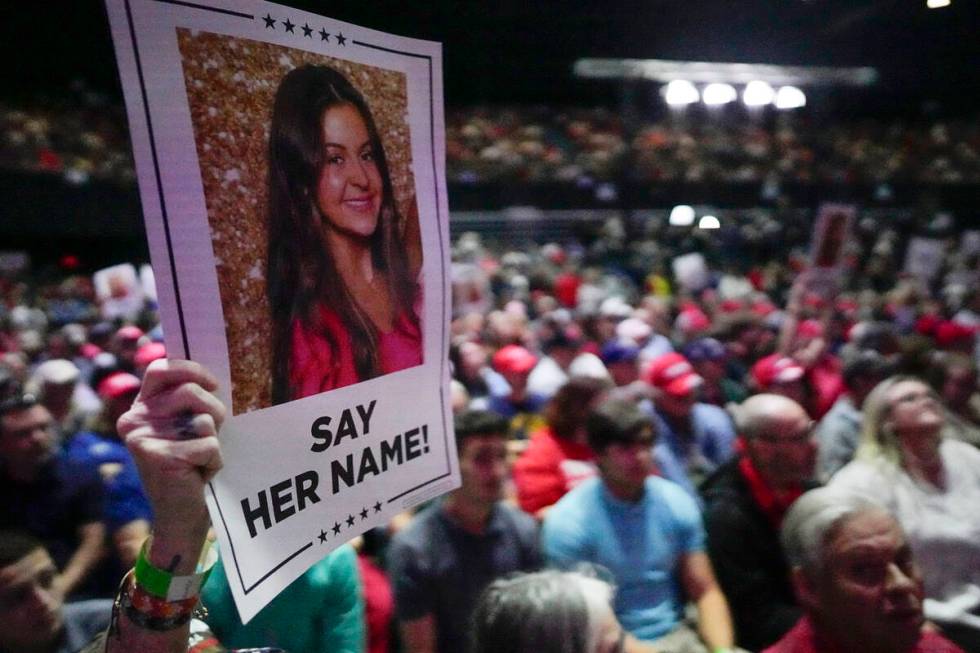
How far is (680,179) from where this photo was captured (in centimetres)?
1537

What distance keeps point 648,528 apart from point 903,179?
1489 centimetres

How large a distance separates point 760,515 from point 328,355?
208cm

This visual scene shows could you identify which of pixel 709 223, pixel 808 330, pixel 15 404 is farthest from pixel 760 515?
pixel 709 223

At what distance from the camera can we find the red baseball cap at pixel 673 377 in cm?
387

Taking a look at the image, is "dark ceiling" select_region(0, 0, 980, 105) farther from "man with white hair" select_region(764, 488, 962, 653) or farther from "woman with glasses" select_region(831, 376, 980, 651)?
"man with white hair" select_region(764, 488, 962, 653)

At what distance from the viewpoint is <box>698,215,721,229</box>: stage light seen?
1361cm

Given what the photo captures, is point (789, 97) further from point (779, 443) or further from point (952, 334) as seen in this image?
point (779, 443)

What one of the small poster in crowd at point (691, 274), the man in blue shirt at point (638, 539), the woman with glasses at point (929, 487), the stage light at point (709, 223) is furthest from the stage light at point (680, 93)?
the man in blue shirt at point (638, 539)

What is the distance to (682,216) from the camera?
14.6 metres

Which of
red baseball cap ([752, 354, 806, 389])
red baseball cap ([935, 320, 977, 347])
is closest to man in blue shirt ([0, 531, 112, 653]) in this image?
red baseball cap ([752, 354, 806, 389])

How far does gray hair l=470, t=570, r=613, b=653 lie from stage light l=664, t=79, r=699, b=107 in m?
16.1

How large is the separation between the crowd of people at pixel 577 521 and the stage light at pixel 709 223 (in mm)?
8639

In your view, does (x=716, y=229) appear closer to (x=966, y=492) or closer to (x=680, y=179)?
(x=680, y=179)

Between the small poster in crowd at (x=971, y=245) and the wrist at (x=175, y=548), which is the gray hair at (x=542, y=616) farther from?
the small poster in crowd at (x=971, y=245)
